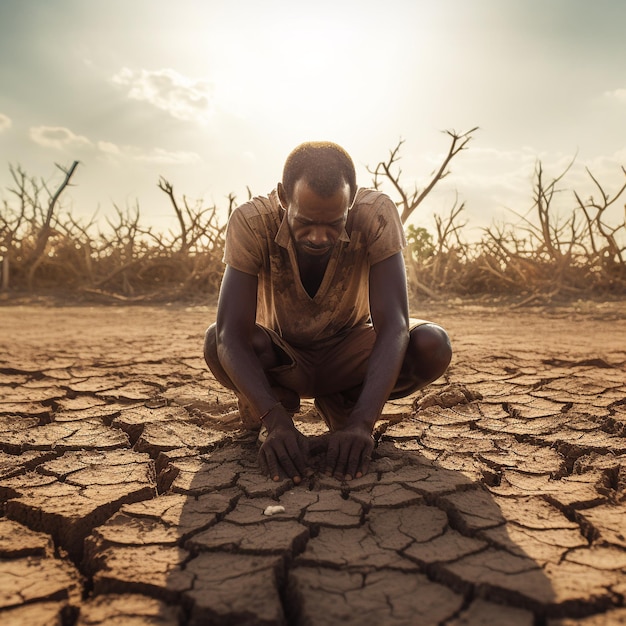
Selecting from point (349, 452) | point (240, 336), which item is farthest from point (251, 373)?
point (349, 452)

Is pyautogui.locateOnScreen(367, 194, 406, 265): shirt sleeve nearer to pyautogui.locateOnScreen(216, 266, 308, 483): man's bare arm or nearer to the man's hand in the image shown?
pyautogui.locateOnScreen(216, 266, 308, 483): man's bare arm

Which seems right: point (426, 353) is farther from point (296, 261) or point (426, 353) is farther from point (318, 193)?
point (318, 193)

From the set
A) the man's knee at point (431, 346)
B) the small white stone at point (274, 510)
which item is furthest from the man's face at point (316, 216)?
the small white stone at point (274, 510)

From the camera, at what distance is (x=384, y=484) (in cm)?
145

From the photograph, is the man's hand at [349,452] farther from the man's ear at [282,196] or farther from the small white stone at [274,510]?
the man's ear at [282,196]

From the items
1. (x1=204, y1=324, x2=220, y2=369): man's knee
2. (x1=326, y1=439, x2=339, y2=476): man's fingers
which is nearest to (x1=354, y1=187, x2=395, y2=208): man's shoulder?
(x1=204, y1=324, x2=220, y2=369): man's knee

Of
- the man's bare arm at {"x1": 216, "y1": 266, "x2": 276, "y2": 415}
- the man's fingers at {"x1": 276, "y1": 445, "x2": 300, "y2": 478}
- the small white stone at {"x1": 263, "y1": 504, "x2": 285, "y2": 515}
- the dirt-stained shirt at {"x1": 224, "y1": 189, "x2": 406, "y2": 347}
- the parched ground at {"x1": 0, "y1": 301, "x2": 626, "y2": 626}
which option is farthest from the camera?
the dirt-stained shirt at {"x1": 224, "y1": 189, "x2": 406, "y2": 347}

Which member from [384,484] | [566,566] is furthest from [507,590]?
[384,484]

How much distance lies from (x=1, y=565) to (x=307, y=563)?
0.62 meters

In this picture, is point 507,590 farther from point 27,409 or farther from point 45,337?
point 45,337

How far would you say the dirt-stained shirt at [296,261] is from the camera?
169 centimetres

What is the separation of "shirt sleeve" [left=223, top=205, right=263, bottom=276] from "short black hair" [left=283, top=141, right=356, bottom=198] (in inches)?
7.1

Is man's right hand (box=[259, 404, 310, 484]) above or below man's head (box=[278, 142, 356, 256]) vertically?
below

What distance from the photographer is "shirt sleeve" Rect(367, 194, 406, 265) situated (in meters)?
1.67
